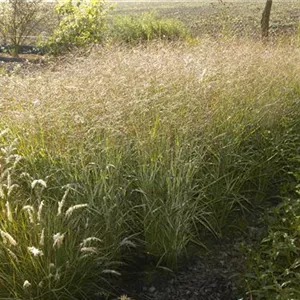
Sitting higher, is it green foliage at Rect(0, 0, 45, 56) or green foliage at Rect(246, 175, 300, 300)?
green foliage at Rect(0, 0, 45, 56)

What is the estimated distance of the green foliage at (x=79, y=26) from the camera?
30.2 ft

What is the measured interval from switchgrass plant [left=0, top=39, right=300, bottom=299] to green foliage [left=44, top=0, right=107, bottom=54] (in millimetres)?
5237

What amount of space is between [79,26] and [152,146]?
689cm

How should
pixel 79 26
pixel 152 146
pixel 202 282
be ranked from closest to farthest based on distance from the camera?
pixel 202 282 < pixel 152 146 < pixel 79 26

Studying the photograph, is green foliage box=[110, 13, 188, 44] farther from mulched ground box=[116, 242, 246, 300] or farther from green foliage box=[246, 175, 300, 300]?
mulched ground box=[116, 242, 246, 300]

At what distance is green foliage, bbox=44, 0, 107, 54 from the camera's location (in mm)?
9211

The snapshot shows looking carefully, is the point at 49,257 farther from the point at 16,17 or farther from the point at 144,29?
the point at 16,17

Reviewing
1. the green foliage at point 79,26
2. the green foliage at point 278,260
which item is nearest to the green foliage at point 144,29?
the green foliage at point 79,26

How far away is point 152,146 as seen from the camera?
299 centimetres

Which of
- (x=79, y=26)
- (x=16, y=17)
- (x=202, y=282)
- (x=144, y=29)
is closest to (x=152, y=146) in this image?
(x=202, y=282)

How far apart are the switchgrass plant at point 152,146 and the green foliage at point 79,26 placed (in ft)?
17.2

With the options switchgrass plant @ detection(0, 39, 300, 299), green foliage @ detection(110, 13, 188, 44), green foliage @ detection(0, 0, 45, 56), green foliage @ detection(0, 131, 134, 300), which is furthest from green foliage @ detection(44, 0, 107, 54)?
green foliage @ detection(0, 131, 134, 300)

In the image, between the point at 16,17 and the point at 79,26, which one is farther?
the point at 16,17

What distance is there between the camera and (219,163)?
3.18m
